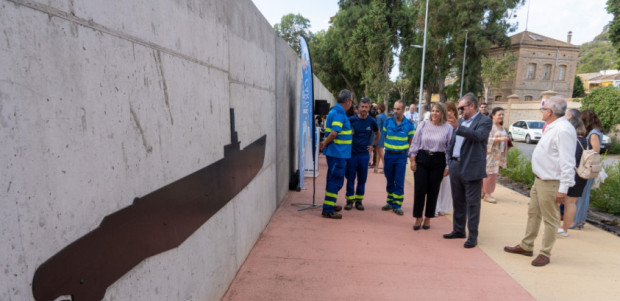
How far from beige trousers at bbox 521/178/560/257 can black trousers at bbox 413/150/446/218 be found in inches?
43.2

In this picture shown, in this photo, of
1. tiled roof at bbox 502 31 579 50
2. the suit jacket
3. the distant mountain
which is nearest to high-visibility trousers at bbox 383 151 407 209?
the suit jacket

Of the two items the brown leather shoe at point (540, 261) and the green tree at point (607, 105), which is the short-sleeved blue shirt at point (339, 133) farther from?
the green tree at point (607, 105)

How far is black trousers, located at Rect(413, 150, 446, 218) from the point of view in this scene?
181 inches

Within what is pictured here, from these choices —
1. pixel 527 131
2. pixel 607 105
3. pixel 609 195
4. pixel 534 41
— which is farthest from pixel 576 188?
pixel 534 41

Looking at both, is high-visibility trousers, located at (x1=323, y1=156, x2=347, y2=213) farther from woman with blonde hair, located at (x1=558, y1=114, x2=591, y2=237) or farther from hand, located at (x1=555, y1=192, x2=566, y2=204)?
woman with blonde hair, located at (x1=558, y1=114, x2=591, y2=237)

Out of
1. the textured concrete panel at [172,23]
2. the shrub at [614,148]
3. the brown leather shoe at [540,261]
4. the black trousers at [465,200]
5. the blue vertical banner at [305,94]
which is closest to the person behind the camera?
the textured concrete panel at [172,23]

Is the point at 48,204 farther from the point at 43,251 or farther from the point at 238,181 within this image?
the point at 238,181

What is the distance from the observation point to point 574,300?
10.2 feet

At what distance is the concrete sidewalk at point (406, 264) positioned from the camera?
3148 millimetres

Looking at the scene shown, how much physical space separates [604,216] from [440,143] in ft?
12.3

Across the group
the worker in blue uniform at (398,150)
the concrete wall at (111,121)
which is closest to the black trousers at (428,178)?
the worker in blue uniform at (398,150)

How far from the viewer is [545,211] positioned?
3.70 meters

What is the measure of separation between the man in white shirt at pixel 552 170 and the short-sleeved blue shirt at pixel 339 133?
232cm

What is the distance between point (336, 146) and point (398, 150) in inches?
43.4
